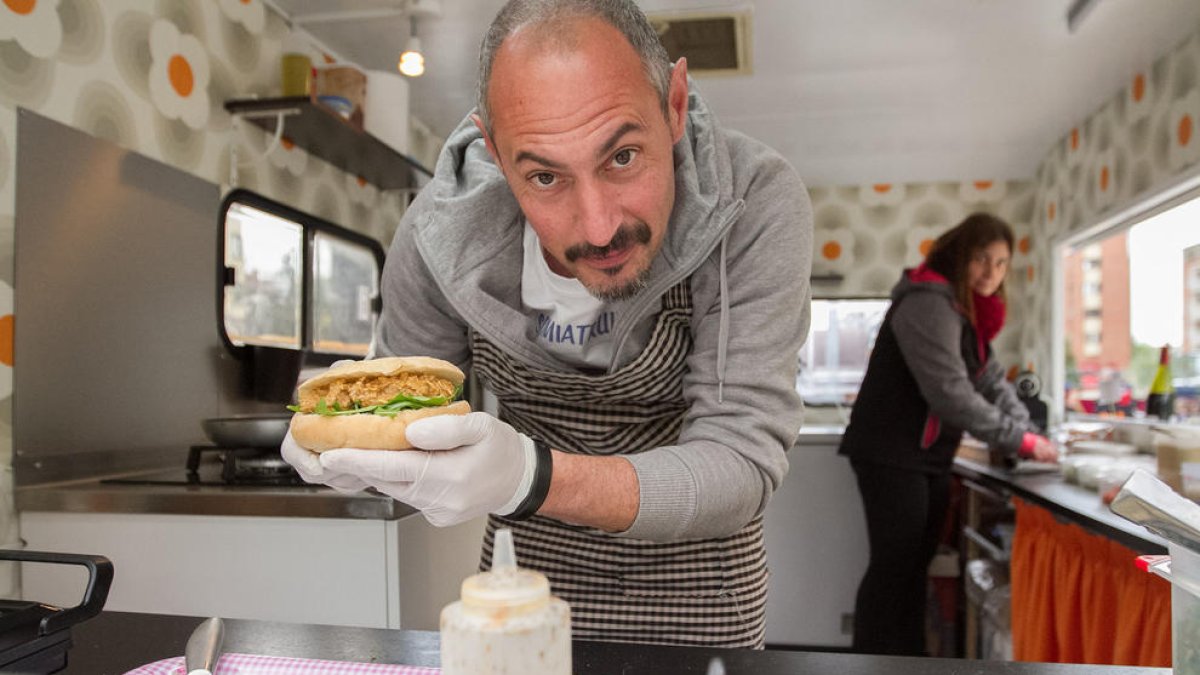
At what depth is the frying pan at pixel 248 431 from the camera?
1800mm

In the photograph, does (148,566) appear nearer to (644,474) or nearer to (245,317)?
(245,317)

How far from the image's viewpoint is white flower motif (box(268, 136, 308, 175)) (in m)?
2.64

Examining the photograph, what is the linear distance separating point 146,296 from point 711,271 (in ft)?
5.22

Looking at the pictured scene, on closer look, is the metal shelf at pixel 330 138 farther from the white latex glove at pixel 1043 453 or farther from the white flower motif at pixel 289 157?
the white latex glove at pixel 1043 453

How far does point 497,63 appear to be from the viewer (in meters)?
0.99

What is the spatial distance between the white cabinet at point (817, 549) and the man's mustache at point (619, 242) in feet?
8.39

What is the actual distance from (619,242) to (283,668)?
598mm

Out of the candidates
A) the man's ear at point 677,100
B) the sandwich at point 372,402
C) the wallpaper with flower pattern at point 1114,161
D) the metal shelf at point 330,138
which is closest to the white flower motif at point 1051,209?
the wallpaper with flower pattern at point 1114,161

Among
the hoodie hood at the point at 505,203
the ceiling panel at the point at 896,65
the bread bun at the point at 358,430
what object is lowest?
the bread bun at the point at 358,430

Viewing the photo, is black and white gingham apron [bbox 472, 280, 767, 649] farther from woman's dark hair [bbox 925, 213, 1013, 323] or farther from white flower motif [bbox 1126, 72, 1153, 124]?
white flower motif [bbox 1126, 72, 1153, 124]

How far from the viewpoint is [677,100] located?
1.11m

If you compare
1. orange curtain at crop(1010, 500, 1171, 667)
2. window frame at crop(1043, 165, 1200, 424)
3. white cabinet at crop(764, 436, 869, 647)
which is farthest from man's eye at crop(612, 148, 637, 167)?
window frame at crop(1043, 165, 1200, 424)

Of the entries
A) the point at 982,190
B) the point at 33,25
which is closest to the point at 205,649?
the point at 33,25

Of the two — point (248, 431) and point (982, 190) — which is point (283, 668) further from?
point (982, 190)
